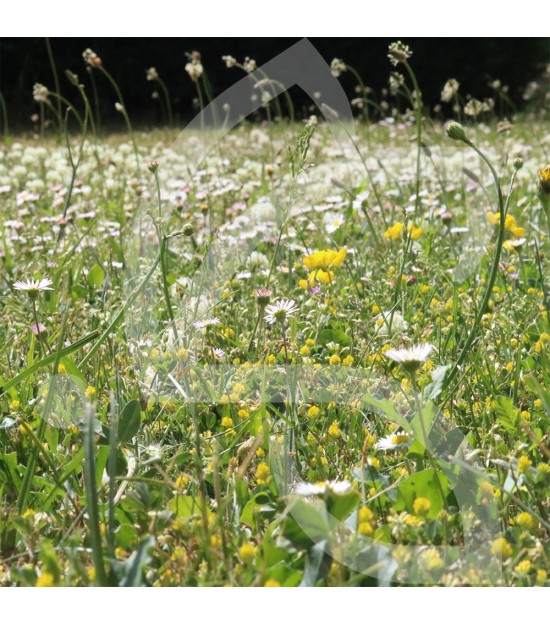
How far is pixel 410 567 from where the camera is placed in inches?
27.7

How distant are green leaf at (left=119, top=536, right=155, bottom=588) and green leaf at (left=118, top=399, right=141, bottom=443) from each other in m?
0.25

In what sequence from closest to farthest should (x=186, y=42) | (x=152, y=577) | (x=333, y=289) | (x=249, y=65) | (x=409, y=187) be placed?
(x=152, y=577), (x=333, y=289), (x=249, y=65), (x=409, y=187), (x=186, y=42)

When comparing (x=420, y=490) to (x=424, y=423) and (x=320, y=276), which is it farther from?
(x=320, y=276)

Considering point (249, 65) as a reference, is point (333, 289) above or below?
below

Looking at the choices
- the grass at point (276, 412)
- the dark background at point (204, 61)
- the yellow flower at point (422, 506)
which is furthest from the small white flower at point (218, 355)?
the dark background at point (204, 61)

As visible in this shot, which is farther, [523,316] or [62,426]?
[523,316]

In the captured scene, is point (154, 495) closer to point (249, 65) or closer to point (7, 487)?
point (7, 487)

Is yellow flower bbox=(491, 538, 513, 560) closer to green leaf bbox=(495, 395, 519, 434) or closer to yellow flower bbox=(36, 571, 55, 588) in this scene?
green leaf bbox=(495, 395, 519, 434)

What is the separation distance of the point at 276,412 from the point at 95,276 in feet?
2.91

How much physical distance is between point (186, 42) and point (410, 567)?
22.7 ft

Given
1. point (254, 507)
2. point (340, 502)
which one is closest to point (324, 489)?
point (340, 502)

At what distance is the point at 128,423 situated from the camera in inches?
35.8

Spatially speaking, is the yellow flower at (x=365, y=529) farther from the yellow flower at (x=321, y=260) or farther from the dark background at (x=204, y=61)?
the dark background at (x=204, y=61)

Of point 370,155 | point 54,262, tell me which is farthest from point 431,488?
point 370,155
